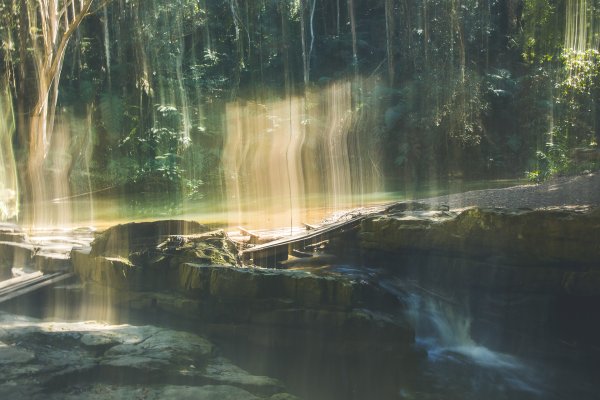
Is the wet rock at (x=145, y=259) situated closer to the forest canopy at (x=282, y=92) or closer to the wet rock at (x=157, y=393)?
the wet rock at (x=157, y=393)

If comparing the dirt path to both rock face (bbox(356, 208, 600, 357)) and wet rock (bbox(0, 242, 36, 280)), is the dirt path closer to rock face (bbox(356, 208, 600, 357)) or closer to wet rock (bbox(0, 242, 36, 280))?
rock face (bbox(356, 208, 600, 357))

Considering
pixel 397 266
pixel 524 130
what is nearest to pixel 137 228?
pixel 397 266

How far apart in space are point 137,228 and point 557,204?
6890mm

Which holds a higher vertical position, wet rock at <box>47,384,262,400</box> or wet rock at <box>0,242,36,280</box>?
wet rock at <box>0,242,36,280</box>

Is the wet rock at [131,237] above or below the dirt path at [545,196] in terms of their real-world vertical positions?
below

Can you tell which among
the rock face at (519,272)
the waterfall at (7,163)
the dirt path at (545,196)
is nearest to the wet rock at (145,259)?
the rock face at (519,272)

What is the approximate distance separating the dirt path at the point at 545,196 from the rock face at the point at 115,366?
6.70 meters

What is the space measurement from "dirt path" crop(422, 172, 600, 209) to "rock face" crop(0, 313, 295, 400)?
6701 millimetres

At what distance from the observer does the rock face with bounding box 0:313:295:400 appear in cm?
369

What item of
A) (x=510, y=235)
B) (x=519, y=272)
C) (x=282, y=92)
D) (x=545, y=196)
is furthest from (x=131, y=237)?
(x=282, y=92)

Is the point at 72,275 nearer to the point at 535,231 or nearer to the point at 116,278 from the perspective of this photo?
the point at 116,278

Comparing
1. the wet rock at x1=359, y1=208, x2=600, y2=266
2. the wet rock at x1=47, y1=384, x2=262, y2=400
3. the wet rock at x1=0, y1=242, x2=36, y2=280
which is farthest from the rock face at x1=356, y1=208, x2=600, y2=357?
the wet rock at x1=0, y1=242, x2=36, y2=280

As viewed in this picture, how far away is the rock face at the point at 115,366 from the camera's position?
12.1 ft

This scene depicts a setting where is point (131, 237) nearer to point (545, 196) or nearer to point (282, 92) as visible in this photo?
point (545, 196)
